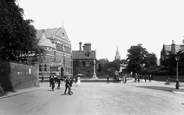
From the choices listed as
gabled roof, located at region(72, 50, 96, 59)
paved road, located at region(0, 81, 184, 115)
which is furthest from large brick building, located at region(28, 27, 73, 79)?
paved road, located at region(0, 81, 184, 115)

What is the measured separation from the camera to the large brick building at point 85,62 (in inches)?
3133

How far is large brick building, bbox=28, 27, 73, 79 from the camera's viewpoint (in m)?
52.8

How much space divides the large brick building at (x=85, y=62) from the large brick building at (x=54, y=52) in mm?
11953

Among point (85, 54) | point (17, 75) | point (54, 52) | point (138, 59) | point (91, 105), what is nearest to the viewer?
point (91, 105)

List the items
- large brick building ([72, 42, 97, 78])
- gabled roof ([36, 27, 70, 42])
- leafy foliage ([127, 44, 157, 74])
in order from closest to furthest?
gabled roof ([36, 27, 70, 42]) < leafy foliage ([127, 44, 157, 74]) < large brick building ([72, 42, 97, 78])

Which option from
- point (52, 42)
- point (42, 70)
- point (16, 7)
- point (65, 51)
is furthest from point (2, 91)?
point (65, 51)

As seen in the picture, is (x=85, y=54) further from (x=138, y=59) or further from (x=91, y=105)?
(x=91, y=105)

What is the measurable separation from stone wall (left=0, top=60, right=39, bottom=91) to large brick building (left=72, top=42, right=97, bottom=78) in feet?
168

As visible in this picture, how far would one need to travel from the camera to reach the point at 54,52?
5828 centimetres

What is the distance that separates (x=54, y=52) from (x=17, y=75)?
120ft

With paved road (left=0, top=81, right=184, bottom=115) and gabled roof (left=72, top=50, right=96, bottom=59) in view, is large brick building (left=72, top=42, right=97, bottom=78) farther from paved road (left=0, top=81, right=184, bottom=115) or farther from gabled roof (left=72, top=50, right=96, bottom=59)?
paved road (left=0, top=81, right=184, bottom=115)

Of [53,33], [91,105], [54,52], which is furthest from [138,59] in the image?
[91,105]

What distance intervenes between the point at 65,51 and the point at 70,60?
4.30 meters

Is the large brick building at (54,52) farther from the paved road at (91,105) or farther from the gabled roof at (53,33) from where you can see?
the paved road at (91,105)
